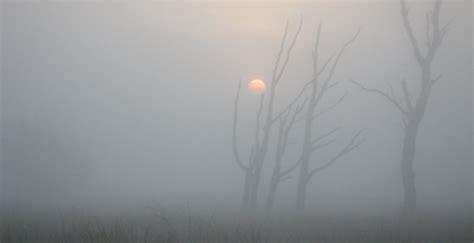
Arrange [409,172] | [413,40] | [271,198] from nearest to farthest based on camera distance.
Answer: [409,172] < [413,40] < [271,198]

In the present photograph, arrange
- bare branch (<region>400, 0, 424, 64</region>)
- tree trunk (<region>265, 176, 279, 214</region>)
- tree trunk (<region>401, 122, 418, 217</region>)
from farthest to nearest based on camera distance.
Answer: tree trunk (<region>265, 176, 279, 214</region>) < bare branch (<region>400, 0, 424, 64</region>) < tree trunk (<region>401, 122, 418, 217</region>)

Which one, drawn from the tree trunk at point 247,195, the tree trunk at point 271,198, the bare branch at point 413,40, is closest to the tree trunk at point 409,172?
the bare branch at point 413,40

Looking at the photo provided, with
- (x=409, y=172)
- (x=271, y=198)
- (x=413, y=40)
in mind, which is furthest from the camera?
(x=271, y=198)

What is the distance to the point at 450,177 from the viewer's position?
1537 cm

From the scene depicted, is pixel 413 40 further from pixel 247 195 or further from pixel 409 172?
pixel 247 195

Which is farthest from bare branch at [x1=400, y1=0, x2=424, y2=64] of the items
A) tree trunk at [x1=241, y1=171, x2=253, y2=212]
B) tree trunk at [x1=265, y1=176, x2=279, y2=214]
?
tree trunk at [x1=241, y1=171, x2=253, y2=212]

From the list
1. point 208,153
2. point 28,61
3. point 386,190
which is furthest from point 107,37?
point 386,190

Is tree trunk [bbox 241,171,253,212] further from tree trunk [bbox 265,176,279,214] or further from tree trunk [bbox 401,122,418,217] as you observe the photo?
tree trunk [bbox 401,122,418,217]

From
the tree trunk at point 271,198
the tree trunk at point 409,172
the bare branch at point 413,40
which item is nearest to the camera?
the tree trunk at point 409,172

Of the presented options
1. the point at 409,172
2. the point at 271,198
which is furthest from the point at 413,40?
the point at 271,198

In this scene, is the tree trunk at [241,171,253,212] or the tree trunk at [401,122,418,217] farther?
the tree trunk at [241,171,253,212]

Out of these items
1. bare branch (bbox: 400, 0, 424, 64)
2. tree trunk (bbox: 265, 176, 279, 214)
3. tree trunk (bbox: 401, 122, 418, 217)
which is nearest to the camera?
tree trunk (bbox: 401, 122, 418, 217)

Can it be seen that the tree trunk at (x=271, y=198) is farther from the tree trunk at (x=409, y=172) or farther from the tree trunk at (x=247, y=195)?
the tree trunk at (x=409, y=172)

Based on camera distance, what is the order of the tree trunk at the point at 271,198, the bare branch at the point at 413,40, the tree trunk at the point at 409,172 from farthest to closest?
1. the tree trunk at the point at 271,198
2. the bare branch at the point at 413,40
3. the tree trunk at the point at 409,172
